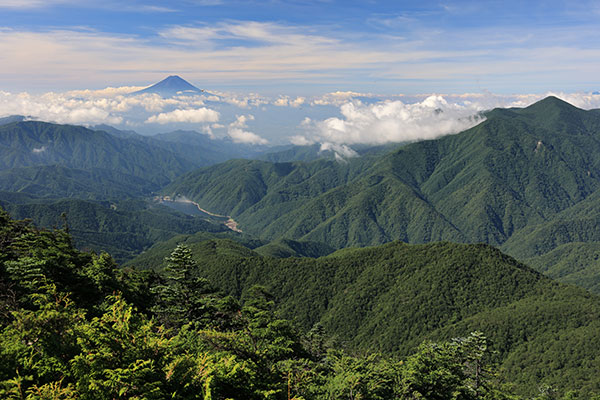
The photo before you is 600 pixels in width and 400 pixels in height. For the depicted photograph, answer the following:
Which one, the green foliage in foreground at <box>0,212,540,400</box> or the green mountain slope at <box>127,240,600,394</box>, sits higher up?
the green foliage in foreground at <box>0,212,540,400</box>

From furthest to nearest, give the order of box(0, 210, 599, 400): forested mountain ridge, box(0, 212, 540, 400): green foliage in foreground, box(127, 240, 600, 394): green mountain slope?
box(127, 240, 600, 394): green mountain slope, box(0, 210, 599, 400): forested mountain ridge, box(0, 212, 540, 400): green foliage in foreground

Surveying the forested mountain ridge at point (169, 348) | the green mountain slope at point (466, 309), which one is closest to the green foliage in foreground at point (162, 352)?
the forested mountain ridge at point (169, 348)

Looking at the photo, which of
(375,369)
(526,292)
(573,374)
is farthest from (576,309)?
(375,369)

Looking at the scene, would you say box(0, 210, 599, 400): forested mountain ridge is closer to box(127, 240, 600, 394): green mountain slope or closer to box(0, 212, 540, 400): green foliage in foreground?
box(0, 212, 540, 400): green foliage in foreground

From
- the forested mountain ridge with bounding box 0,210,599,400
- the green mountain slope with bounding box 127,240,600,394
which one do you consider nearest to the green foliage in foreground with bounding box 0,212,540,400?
the forested mountain ridge with bounding box 0,210,599,400

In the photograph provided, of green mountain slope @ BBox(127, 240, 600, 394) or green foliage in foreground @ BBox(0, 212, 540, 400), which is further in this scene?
green mountain slope @ BBox(127, 240, 600, 394)

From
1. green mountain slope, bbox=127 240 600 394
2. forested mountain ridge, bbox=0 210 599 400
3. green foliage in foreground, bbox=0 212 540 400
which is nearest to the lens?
green foliage in foreground, bbox=0 212 540 400

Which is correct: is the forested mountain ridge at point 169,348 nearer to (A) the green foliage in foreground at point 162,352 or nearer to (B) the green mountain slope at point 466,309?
(A) the green foliage in foreground at point 162,352
